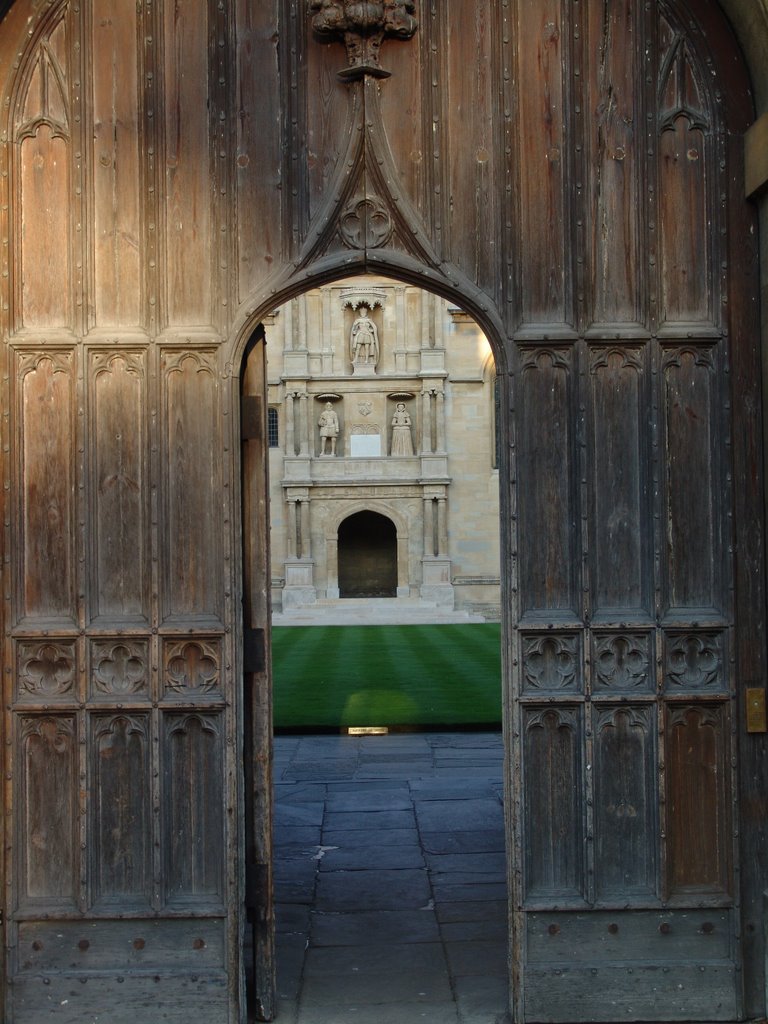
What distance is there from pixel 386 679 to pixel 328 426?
1871cm

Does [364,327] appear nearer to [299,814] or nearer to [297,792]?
[297,792]

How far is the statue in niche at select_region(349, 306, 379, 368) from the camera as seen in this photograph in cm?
3338

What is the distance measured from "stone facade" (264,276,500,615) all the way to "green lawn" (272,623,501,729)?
8.33 meters

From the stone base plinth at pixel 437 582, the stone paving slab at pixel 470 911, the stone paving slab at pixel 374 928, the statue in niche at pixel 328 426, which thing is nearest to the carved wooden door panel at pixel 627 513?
the stone paving slab at pixel 374 928

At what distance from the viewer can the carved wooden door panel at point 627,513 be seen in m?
4.30

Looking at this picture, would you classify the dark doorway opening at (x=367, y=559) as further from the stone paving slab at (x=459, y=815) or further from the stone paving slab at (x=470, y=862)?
the stone paving slab at (x=470, y=862)

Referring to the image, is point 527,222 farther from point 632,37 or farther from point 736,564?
point 736,564

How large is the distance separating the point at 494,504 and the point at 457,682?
1846 centimetres

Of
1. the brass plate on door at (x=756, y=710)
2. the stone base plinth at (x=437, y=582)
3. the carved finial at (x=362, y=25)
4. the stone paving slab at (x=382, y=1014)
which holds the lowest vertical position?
the stone paving slab at (x=382, y=1014)

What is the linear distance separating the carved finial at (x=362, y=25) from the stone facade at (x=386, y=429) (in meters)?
29.0

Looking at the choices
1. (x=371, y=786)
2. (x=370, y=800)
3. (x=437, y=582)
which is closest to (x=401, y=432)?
(x=437, y=582)

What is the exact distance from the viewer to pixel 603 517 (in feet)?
14.3

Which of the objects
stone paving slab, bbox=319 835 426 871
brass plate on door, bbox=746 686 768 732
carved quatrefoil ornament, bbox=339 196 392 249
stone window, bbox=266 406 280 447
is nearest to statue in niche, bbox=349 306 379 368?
stone window, bbox=266 406 280 447

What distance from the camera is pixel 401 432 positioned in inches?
1326
